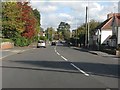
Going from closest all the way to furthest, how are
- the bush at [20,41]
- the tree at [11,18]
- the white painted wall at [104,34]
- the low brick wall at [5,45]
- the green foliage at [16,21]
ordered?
1. the low brick wall at [5,45]
2. the tree at [11,18]
3. the green foliage at [16,21]
4. the bush at [20,41]
5. the white painted wall at [104,34]

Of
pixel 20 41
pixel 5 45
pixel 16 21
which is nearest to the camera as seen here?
pixel 5 45

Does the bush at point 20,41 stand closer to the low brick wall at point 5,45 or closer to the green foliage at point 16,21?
the green foliage at point 16,21

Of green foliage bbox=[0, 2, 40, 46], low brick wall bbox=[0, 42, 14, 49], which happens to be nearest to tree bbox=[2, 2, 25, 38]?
green foliage bbox=[0, 2, 40, 46]

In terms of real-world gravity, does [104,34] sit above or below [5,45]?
above

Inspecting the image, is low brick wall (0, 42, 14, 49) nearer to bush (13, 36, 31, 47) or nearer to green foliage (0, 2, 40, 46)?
green foliage (0, 2, 40, 46)

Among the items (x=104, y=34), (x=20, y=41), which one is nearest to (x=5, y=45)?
(x=20, y=41)

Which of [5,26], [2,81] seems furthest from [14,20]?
[2,81]

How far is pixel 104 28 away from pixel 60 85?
81.5 metres

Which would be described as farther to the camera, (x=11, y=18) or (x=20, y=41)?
(x=20, y=41)

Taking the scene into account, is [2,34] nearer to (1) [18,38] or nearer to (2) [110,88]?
(1) [18,38]

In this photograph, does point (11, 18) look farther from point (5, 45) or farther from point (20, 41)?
point (20, 41)

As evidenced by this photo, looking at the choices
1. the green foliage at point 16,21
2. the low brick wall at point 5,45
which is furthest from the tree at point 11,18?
the low brick wall at point 5,45

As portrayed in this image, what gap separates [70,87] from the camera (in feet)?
41.6

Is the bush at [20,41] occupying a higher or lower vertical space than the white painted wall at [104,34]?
lower
